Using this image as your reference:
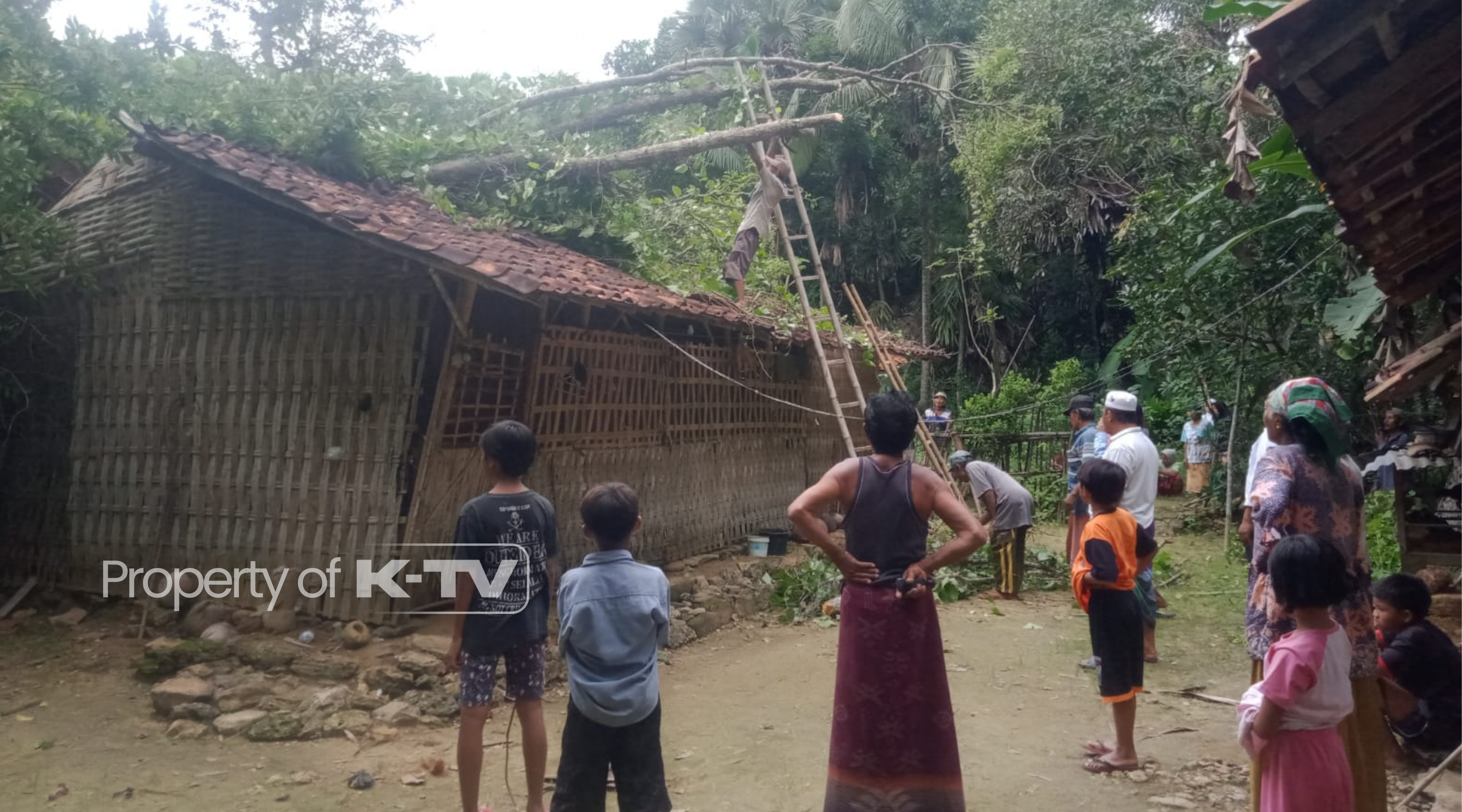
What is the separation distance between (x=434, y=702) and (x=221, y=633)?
5.62ft

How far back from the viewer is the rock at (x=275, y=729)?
488cm

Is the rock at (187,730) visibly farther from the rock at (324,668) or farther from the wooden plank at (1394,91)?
the wooden plank at (1394,91)

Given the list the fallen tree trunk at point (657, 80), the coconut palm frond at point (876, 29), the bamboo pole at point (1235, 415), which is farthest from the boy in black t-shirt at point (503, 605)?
the coconut palm frond at point (876, 29)

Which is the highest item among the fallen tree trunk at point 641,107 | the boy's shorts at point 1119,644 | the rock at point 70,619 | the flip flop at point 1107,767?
the fallen tree trunk at point 641,107

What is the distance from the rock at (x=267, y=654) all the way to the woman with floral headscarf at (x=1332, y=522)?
5.14 meters

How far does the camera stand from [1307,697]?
2615mm

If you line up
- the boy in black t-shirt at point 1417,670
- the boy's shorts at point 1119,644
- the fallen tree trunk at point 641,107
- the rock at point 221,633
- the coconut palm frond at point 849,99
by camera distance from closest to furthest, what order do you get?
the boy in black t-shirt at point 1417,670 → the boy's shorts at point 1119,644 → the rock at point 221,633 → the fallen tree trunk at point 641,107 → the coconut palm frond at point 849,99

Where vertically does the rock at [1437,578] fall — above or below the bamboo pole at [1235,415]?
below

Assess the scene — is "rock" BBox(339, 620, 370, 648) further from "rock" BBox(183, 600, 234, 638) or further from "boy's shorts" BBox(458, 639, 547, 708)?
"boy's shorts" BBox(458, 639, 547, 708)

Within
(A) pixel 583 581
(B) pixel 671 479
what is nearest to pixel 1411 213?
(A) pixel 583 581

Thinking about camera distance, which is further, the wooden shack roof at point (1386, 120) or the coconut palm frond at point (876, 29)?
the coconut palm frond at point (876, 29)

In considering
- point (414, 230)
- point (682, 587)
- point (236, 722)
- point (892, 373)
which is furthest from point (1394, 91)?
point (892, 373)

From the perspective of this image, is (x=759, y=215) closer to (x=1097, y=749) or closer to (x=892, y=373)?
(x=892, y=373)

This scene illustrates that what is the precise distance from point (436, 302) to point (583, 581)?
3559 millimetres
